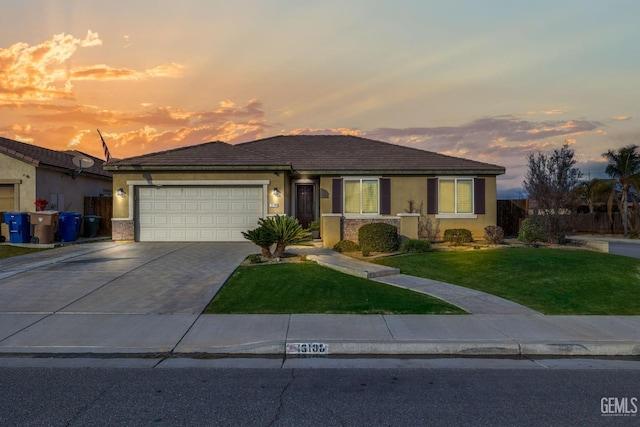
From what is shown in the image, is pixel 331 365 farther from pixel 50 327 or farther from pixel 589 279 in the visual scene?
pixel 589 279

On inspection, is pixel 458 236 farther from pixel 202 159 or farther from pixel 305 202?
pixel 202 159

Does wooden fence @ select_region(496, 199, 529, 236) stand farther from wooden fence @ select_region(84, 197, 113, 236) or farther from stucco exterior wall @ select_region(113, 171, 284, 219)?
wooden fence @ select_region(84, 197, 113, 236)

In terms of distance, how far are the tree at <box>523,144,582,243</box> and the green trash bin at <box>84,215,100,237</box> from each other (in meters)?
19.8

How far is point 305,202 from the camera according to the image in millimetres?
22000

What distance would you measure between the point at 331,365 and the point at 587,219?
32514 millimetres

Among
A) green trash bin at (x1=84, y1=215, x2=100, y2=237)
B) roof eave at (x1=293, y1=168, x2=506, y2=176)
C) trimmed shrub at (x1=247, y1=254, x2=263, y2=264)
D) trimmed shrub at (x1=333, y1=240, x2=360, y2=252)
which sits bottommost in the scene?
trimmed shrub at (x1=247, y1=254, x2=263, y2=264)

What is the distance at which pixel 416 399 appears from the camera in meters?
4.80

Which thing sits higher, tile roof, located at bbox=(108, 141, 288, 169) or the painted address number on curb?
tile roof, located at bbox=(108, 141, 288, 169)

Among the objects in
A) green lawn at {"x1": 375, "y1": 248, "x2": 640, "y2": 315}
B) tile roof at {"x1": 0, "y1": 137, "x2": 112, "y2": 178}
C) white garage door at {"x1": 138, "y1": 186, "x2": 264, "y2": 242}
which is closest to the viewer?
green lawn at {"x1": 375, "y1": 248, "x2": 640, "y2": 315}

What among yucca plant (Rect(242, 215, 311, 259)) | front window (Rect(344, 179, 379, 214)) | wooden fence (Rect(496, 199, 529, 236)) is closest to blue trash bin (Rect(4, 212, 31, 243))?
yucca plant (Rect(242, 215, 311, 259))

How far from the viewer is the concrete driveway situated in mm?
8820

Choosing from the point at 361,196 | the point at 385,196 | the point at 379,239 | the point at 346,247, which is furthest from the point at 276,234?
the point at 385,196

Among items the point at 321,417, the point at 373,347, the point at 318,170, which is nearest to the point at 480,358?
the point at 373,347

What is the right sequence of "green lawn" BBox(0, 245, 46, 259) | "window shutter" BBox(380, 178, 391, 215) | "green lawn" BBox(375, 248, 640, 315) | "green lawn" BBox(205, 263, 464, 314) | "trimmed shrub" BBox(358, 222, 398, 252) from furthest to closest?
"window shutter" BBox(380, 178, 391, 215)
"trimmed shrub" BBox(358, 222, 398, 252)
"green lawn" BBox(0, 245, 46, 259)
"green lawn" BBox(375, 248, 640, 315)
"green lawn" BBox(205, 263, 464, 314)
